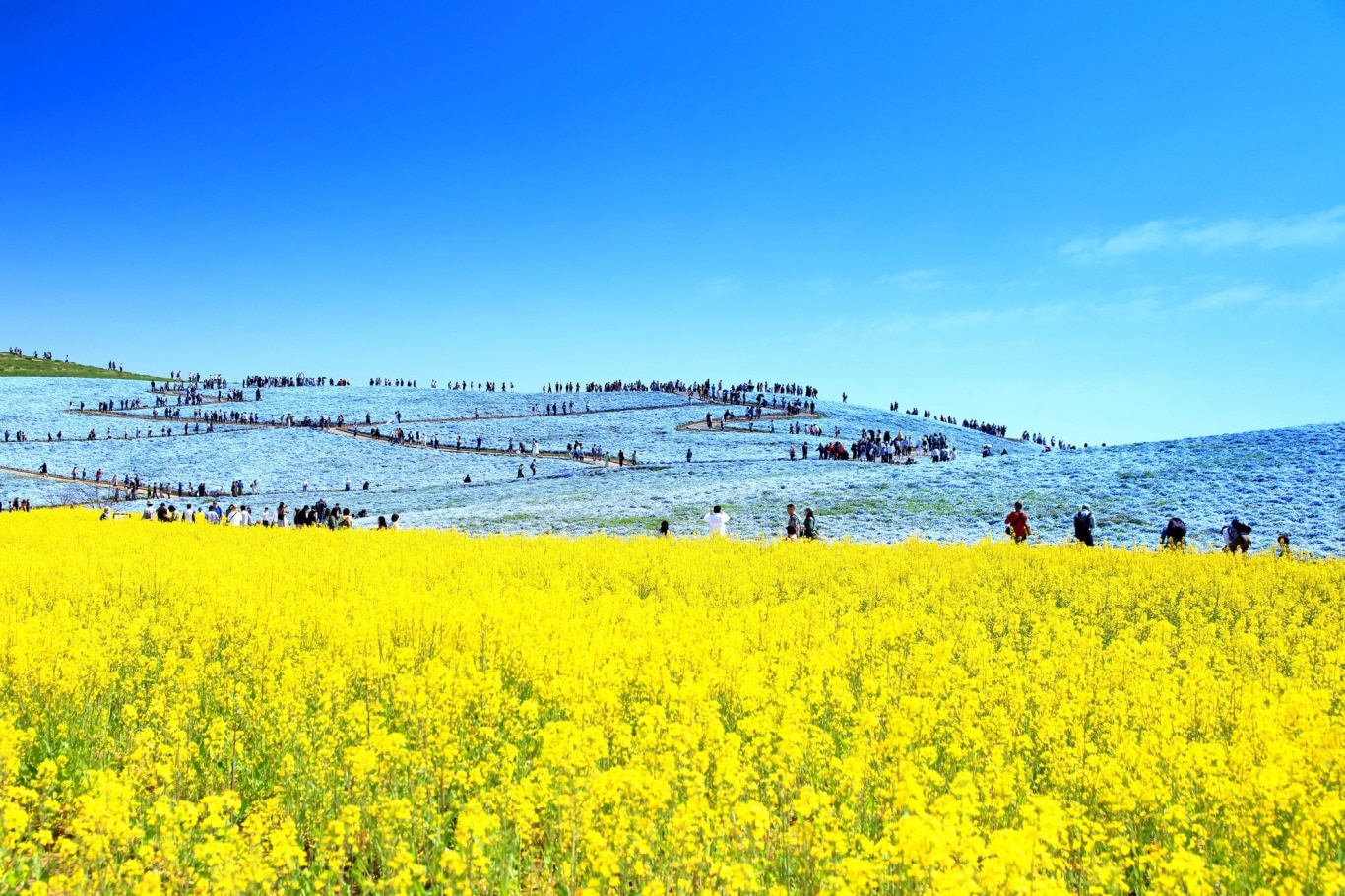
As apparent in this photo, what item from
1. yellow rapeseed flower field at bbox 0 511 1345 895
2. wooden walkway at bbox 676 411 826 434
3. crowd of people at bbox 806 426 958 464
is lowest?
yellow rapeseed flower field at bbox 0 511 1345 895

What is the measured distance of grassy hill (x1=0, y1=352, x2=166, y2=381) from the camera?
316ft

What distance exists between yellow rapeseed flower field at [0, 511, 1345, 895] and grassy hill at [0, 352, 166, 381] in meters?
105

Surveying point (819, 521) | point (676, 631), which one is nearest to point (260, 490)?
point (819, 521)

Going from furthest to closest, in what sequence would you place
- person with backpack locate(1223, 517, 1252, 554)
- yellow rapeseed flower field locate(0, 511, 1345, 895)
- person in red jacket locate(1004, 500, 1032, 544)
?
person in red jacket locate(1004, 500, 1032, 544) → person with backpack locate(1223, 517, 1252, 554) → yellow rapeseed flower field locate(0, 511, 1345, 895)

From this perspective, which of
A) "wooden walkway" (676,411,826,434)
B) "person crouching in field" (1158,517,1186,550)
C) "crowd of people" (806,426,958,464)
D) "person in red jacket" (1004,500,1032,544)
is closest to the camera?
"person crouching in field" (1158,517,1186,550)

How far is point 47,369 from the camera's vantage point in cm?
10231

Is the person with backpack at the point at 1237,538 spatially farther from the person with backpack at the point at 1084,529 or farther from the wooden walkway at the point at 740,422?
the wooden walkway at the point at 740,422

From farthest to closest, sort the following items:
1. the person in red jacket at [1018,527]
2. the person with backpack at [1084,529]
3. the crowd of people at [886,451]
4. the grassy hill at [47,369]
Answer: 1. the grassy hill at [47,369]
2. the crowd of people at [886,451]
3. the person in red jacket at [1018,527]
4. the person with backpack at [1084,529]

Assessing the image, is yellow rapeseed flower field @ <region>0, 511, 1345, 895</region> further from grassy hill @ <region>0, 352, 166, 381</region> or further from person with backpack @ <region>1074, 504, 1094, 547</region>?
grassy hill @ <region>0, 352, 166, 381</region>

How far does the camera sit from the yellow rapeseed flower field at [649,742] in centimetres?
397

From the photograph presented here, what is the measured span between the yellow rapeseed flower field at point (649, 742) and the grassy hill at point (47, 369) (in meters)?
105

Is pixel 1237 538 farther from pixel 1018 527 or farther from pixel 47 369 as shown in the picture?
pixel 47 369

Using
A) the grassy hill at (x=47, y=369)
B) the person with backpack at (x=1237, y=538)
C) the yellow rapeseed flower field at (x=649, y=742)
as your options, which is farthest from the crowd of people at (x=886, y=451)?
the grassy hill at (x=47, y=369)

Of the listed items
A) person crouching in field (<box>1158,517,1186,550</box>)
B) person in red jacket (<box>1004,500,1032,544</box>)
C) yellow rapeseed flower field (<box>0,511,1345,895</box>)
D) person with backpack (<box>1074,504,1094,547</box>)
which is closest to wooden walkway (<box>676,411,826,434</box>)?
person in red jacket (<box>1004,500,1032,544</box>)
